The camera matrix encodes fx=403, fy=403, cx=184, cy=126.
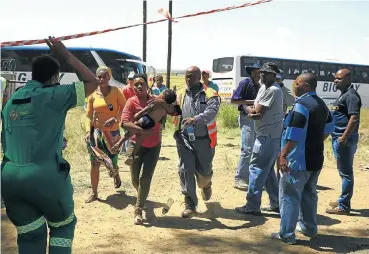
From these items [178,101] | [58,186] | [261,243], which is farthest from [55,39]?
[261,243]

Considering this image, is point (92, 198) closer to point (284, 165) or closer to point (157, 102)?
point (157, 102)

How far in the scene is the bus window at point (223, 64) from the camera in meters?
25.2

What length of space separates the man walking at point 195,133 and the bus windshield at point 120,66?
59.5ft

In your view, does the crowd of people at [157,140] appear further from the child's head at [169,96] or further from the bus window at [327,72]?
the bus window at [327,72]

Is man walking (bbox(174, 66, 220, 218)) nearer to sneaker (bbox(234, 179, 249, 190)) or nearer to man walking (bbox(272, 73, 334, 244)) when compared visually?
man walking (bbox(272, 73, 334, 244))

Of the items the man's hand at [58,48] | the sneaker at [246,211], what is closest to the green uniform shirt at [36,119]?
the man's hand at [58,48]

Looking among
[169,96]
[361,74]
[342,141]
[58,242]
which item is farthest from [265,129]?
[361,74]

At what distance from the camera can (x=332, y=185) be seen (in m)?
6.75

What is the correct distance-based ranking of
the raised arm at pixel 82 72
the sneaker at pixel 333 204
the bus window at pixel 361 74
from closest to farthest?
the raised arm at pixel 82 72, the sneaker at pixel 333 204, the bus window at pixel 361 74

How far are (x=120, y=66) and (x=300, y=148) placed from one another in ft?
65.3

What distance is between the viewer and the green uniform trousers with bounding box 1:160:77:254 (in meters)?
2.63

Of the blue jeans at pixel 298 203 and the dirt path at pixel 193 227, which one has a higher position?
the blue jeans at pixel 298 203

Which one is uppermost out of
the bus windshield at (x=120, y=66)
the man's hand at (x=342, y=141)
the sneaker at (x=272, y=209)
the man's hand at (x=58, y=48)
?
the bus windshield at (x=120, y=66)

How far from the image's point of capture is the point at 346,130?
498cm
